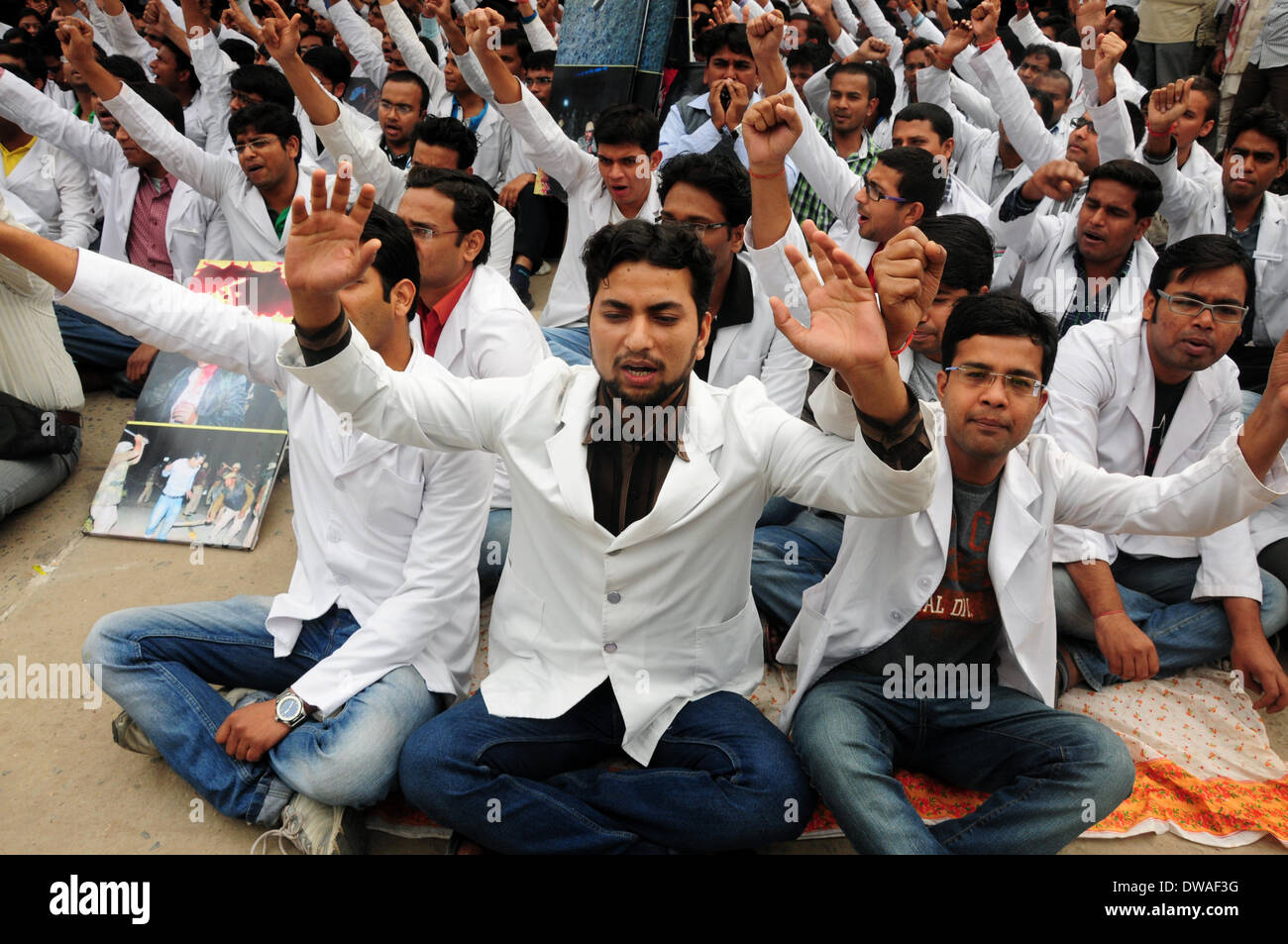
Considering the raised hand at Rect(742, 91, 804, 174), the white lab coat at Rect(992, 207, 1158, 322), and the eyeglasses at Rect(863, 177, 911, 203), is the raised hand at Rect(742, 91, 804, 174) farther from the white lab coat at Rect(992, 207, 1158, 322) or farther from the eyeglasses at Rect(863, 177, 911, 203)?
the white lab coat at Rect(992, 207, 1158, 322)

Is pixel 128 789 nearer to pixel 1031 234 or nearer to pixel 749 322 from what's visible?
pixel 749 322

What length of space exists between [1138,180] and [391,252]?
271cm

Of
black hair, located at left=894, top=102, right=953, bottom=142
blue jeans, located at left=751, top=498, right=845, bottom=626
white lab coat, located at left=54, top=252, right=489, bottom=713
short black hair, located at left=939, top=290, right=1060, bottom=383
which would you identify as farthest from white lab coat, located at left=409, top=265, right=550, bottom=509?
black hair, located at left=894, top=102, right=953, bottom=142

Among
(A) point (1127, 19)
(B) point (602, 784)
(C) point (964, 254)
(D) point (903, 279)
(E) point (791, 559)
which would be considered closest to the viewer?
(D) point (903, 279)

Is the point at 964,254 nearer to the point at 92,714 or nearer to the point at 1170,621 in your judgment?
the point at 1170,621

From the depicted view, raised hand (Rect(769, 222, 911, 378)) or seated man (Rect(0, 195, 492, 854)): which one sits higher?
raised hand (Rect(769, 222, 911, 378))

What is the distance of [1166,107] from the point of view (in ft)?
13.2

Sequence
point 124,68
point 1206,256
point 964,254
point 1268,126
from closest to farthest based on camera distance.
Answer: point 1206,256
point 964,254
point 1268,126
point 124,68

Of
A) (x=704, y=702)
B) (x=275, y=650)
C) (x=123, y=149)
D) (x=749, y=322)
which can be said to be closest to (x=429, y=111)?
(x=123, y=149)

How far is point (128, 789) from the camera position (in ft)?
7.75

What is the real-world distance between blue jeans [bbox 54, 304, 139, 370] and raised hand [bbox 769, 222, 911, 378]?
3.53m

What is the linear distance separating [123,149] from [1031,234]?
13.6 feet

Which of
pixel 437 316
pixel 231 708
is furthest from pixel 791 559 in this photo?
pixel 231 708

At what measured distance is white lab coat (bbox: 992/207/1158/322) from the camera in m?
3.72
